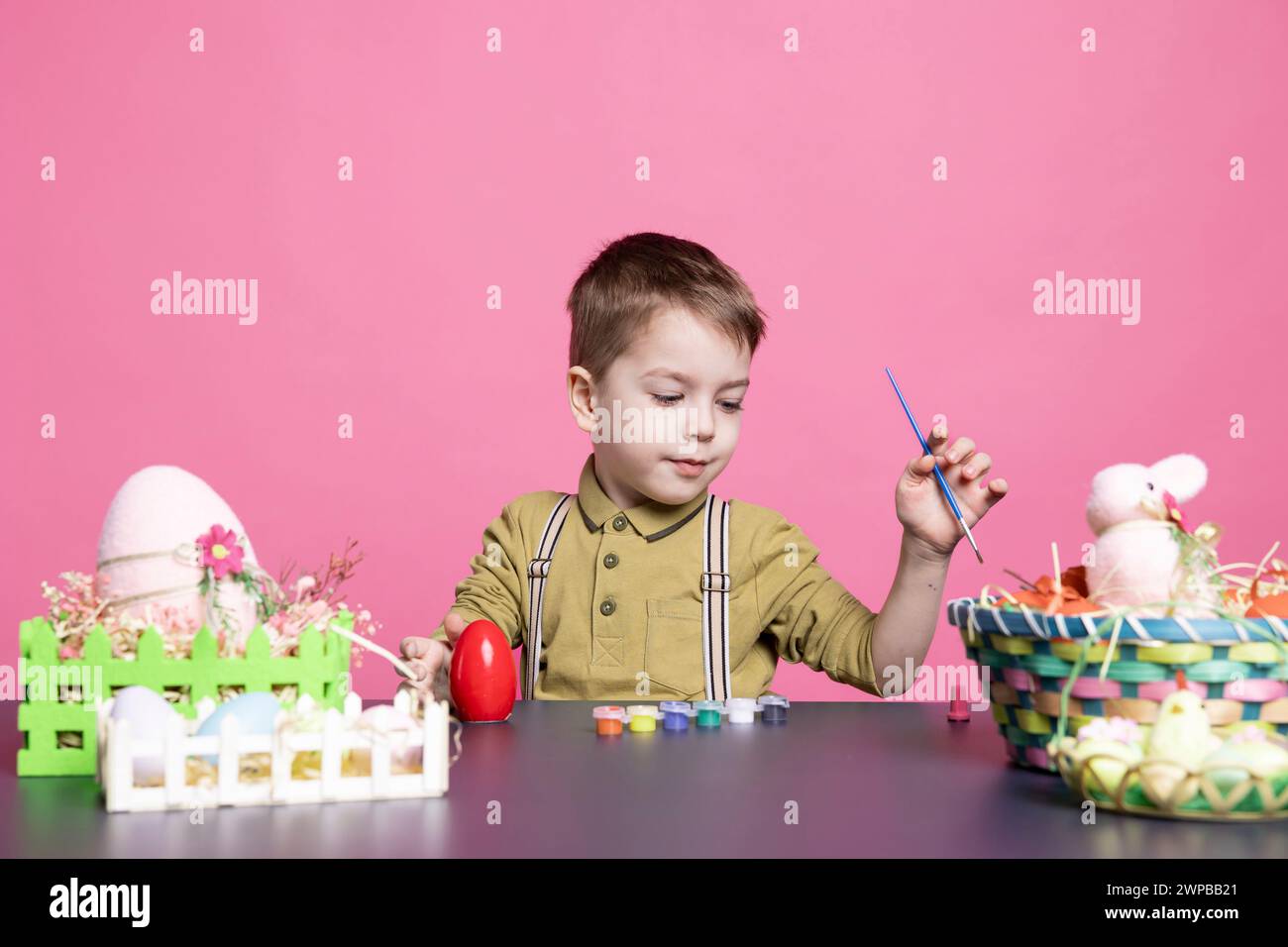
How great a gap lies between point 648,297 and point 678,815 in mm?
1095

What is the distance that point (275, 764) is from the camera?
2.89 feet

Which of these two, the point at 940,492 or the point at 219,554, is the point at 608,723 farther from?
the point at 940,492

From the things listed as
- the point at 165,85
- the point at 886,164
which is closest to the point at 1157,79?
the point at 886,164

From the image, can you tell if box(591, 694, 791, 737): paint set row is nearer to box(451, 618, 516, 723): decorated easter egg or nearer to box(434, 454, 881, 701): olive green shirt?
box(451, 618, 516, 723): decorated easter egg

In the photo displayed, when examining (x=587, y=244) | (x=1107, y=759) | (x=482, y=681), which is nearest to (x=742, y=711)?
(x=482, y=681)

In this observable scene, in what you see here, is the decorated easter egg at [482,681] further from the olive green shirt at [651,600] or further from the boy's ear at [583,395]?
the boy's ear at [583,395]

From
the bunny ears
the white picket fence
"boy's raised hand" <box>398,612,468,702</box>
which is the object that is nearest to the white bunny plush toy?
the bunny ears

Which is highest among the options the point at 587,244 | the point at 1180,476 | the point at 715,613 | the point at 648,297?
the point at 587,244

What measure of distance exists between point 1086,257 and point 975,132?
1.12 ft

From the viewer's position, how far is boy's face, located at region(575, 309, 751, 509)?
178cm

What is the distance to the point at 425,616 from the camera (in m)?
2.91

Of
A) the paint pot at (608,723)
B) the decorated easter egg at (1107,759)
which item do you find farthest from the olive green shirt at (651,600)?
the decorated easter egg at (1107,759)

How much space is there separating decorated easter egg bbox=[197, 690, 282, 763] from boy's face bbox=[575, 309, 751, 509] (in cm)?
87

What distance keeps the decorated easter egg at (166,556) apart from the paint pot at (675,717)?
14.2 inches
